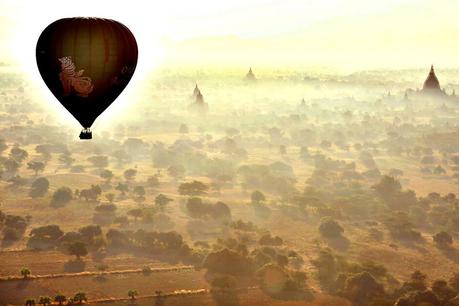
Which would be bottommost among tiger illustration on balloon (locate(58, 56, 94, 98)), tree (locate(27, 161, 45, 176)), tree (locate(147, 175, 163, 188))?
tree (locate(147, 175, 163, 188))

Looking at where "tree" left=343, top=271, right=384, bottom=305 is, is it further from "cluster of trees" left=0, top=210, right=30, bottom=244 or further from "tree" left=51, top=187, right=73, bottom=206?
"tree" left=51, top=187, right=73, bottom=206

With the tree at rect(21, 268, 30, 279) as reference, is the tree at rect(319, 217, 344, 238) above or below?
above

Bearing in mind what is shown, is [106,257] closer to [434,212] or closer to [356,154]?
[434,212]

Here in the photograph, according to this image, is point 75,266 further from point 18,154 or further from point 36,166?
point 18,154

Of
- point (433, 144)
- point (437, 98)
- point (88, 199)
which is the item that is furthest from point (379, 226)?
point (437, 98)

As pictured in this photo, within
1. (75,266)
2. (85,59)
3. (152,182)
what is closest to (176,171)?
(152,182)

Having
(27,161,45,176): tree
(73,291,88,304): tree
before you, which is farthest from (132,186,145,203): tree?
(73,291,88,304): tree
